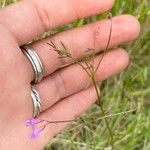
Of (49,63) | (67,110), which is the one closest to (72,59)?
(49,63)

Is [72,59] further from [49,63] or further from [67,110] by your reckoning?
[67,110]

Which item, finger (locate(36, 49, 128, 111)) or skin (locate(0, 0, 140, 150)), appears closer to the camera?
skin (locate(0, 0, 140, 150))

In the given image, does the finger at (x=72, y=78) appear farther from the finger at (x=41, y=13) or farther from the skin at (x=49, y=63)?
the finger at (x=41, y=13)

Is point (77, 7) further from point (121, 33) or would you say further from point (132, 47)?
point (132, 47)

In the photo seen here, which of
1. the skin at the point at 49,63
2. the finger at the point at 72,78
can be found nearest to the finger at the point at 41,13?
the skin at the point at 49,63

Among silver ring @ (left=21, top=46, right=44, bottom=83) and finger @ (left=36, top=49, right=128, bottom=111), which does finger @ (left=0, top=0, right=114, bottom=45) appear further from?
finger @ (left=36, top=49, right=128, bottom=111)

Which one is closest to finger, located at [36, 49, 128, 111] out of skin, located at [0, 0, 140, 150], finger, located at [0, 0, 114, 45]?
skin, located at [0, 0, 140, 150]

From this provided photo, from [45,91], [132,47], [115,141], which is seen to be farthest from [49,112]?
[132,47]
